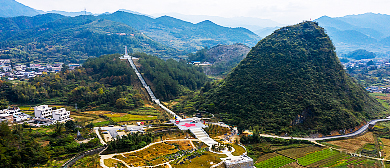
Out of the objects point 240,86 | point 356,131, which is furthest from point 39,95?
point 356,131

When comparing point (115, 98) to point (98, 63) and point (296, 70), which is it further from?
point (296, 70)

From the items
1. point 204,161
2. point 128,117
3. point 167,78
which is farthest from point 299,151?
point 167,78

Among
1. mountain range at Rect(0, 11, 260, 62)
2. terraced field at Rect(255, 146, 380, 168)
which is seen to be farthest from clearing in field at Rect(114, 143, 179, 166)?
mountain range at Rect(0, 11, 260, 62)

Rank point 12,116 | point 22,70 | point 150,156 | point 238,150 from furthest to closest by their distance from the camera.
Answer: point 22,70 → point 12,116 → point 238,150 → point 150,156

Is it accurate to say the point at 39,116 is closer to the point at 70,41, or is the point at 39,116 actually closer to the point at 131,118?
the point at 131,118

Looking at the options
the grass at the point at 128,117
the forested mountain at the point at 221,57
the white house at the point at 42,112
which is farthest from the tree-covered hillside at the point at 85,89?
the forested mountain at the point at 221,57

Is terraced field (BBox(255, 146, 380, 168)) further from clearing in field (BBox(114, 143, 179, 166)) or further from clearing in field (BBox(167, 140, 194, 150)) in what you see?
clearing in field (BBox(114, 143, 179, 166))

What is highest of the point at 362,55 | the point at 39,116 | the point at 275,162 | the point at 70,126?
the point at 362,55
